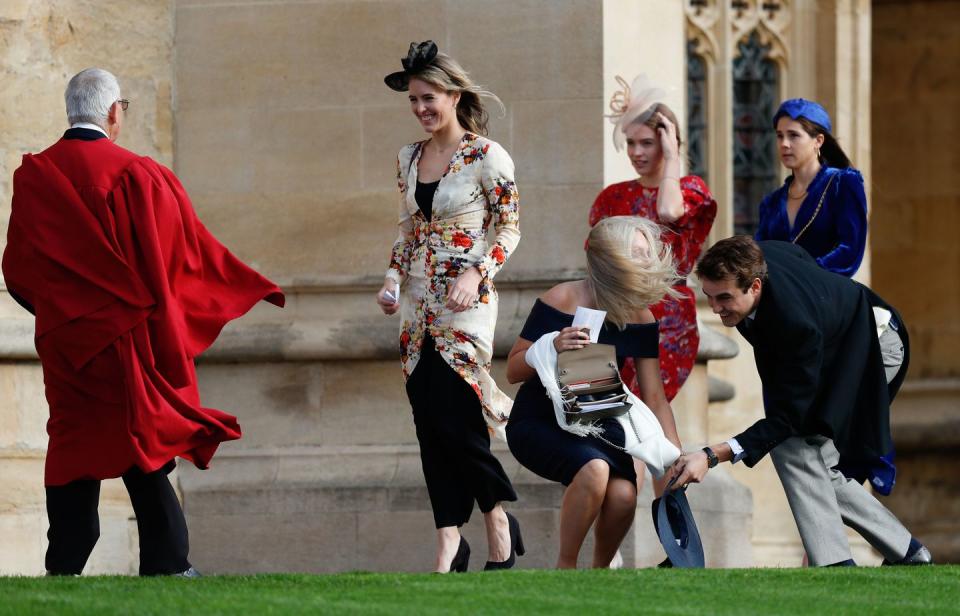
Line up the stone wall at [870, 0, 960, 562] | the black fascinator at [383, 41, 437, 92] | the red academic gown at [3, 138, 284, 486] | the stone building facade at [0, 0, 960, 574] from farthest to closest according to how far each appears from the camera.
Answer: the stone wall at [870, 0, 960, 562] < the stone building facade at [0, 0, 960, 574] < the black fascinator at [383, 41, 437, 92] < the red academic gown at [3, 138, 284, 486]

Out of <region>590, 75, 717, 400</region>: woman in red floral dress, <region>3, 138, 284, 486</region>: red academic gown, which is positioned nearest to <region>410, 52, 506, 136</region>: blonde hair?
<region>590, 75, 717, 400</region>: woman in red floral dress

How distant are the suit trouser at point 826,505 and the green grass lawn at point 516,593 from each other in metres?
0.32

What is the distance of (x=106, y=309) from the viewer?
7070 millimetres

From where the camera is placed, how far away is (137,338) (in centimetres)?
705

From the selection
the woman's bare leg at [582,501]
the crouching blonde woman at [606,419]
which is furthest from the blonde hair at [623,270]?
the woman's bare leg at [582,501]

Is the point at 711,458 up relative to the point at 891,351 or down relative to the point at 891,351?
down

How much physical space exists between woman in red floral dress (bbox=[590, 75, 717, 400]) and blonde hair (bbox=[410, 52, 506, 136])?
0.63 m

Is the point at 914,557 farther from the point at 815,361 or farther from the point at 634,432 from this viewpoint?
the point at 634,432

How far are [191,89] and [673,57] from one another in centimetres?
217

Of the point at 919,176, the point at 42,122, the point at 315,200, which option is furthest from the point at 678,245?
the point at 919,176

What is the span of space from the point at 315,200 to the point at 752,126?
5426 mm

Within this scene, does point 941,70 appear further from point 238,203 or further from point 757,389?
point 238,203

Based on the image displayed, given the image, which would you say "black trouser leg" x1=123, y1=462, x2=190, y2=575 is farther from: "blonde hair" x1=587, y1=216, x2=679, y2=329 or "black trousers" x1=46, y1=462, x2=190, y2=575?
"blonde hair" x1=587, y1=216, x2=679, y2=329

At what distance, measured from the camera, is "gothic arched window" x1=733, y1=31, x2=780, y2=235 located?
46.2 feet
